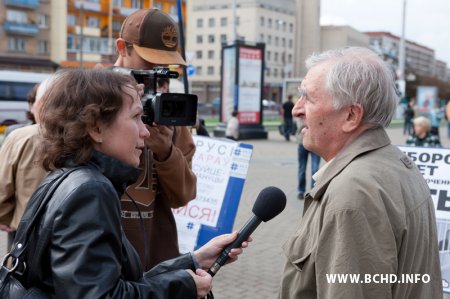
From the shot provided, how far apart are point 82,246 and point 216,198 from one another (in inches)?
139

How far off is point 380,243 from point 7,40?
58.0 metres

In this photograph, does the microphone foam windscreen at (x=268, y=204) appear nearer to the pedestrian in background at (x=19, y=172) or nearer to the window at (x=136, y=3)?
the pedestrian in background at (x=19, y=172)

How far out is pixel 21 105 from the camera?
26203 millimetres

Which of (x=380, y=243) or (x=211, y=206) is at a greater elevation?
(x=380, y=243)

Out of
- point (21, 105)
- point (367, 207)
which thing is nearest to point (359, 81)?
point (367, 207)

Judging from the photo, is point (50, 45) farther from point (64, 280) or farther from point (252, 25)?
point (64, 280)

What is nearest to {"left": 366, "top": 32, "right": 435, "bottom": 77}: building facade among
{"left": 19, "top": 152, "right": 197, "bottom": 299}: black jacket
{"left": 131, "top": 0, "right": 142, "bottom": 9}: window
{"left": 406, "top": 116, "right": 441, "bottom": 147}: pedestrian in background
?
{"left": 131, "top": 0, "right": 142, "bottom": 9}: window

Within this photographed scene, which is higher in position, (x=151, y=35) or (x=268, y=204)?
(x=151, y=35)

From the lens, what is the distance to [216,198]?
4.98 meters

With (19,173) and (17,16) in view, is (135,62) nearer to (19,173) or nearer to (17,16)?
(19,173)

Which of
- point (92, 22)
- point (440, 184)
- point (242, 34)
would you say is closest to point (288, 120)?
point (440, 184)

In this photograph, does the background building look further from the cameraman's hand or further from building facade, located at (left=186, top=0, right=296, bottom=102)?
the cameraman's hand

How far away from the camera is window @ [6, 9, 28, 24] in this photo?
54.3 meters

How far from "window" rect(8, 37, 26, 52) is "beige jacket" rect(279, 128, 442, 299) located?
2274 inches
